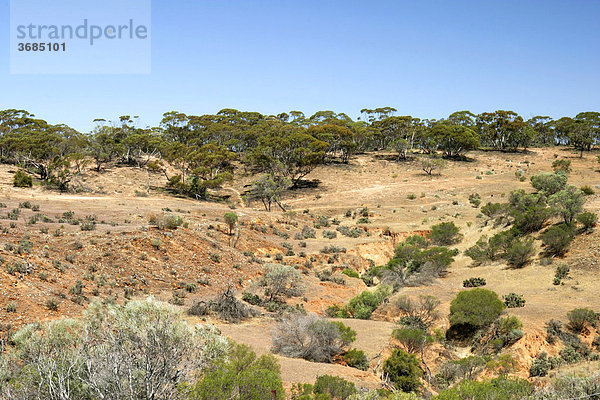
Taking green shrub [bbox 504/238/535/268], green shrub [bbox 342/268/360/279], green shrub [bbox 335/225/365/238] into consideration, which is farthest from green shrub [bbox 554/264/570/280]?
green shrub [bbox 335/225/365/238]

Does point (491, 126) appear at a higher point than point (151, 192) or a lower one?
higher

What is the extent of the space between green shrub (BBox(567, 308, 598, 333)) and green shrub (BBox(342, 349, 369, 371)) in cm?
942

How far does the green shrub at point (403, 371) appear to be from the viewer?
534 inches

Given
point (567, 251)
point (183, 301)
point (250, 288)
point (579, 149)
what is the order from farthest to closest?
point (579, 149)
point (567, 251)
point (250, 288)
point (183, 301)

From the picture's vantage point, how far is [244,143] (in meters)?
79.4

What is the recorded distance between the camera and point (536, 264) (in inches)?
1058

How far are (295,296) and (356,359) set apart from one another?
28.8ft

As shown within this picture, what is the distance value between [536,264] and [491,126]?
206ft

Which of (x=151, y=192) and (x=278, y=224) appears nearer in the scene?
(x=278, y=224)

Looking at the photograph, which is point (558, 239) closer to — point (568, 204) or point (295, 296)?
point (568, 204)

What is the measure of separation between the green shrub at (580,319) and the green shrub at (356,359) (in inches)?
371

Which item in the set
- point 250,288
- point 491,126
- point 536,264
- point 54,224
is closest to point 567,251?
point 536,264

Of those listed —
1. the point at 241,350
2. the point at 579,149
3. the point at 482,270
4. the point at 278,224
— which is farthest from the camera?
the point at 579,149

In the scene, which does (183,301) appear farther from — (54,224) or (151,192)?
(151,192)
